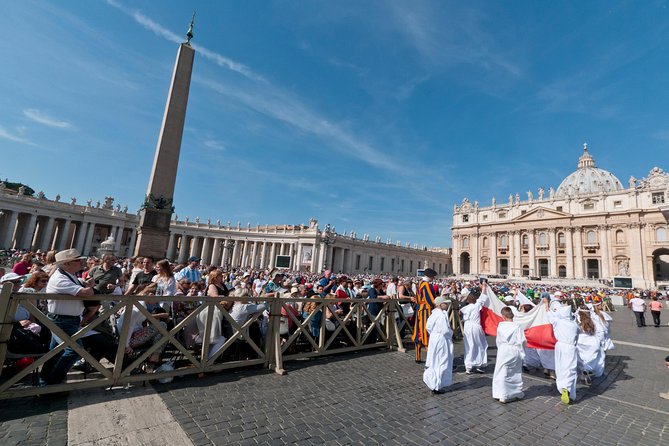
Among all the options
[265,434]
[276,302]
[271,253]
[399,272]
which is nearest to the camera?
[265,434]

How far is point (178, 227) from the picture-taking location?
64.0m

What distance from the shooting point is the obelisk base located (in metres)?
15.1

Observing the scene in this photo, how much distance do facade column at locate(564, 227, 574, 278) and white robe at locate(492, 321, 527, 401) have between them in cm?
6965

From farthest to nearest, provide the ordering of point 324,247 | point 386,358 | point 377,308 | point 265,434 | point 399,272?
1. point 399,272
2. point 324,247
3. point 377,308
4. point 386,358
5. point 265,434

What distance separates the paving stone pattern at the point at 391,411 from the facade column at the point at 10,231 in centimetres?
6270

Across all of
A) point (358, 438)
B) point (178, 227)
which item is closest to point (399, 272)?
point (178, 227)

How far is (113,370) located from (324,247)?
2327 inches

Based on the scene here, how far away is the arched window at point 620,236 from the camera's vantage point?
57.6 m

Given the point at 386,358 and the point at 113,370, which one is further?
the point at 386,358

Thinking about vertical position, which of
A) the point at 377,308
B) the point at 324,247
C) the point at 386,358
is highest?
the point at 324,247

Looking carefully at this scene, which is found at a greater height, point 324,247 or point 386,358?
point 324,247

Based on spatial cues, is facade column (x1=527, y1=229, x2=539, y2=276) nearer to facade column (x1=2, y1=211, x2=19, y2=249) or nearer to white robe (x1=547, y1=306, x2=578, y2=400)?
white robe (x1=547, y1=306, x2=578, y2=400)

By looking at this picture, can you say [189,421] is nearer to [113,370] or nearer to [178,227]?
[113,370]

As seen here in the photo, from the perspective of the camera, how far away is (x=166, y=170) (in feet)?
52.0
